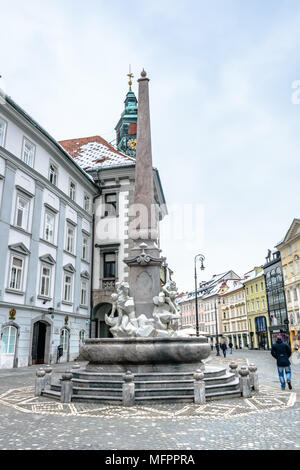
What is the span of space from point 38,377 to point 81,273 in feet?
57.9

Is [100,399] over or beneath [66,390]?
beneath

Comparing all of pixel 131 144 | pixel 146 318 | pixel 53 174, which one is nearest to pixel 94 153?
pixel 131 144

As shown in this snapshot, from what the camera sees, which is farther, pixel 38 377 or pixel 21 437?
pixel 38 377

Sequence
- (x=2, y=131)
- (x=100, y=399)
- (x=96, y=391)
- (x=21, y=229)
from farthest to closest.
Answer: (x=21, y=229) < (x=2, y=131) < (x=96, y=391) < (x=100, y=399)

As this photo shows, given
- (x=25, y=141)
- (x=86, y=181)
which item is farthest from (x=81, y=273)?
(x=25, y=141)

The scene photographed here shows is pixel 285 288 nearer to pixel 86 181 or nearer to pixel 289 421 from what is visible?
pixel 86 181

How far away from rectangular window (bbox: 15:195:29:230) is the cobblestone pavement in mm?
13388

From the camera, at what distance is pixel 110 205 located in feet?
100.0

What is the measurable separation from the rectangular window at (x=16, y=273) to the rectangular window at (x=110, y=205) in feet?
35.4

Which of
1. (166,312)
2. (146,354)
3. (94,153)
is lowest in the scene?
(146,354)

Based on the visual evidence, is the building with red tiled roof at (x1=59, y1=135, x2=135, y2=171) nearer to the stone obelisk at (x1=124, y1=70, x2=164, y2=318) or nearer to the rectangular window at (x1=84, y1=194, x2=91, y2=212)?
the rectangular window at (x1=84, y1=194, x2=91, y2=212)

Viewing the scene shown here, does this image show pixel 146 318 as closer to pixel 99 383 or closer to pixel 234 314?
pixel 99 383

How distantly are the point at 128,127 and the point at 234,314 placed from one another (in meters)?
38.4
